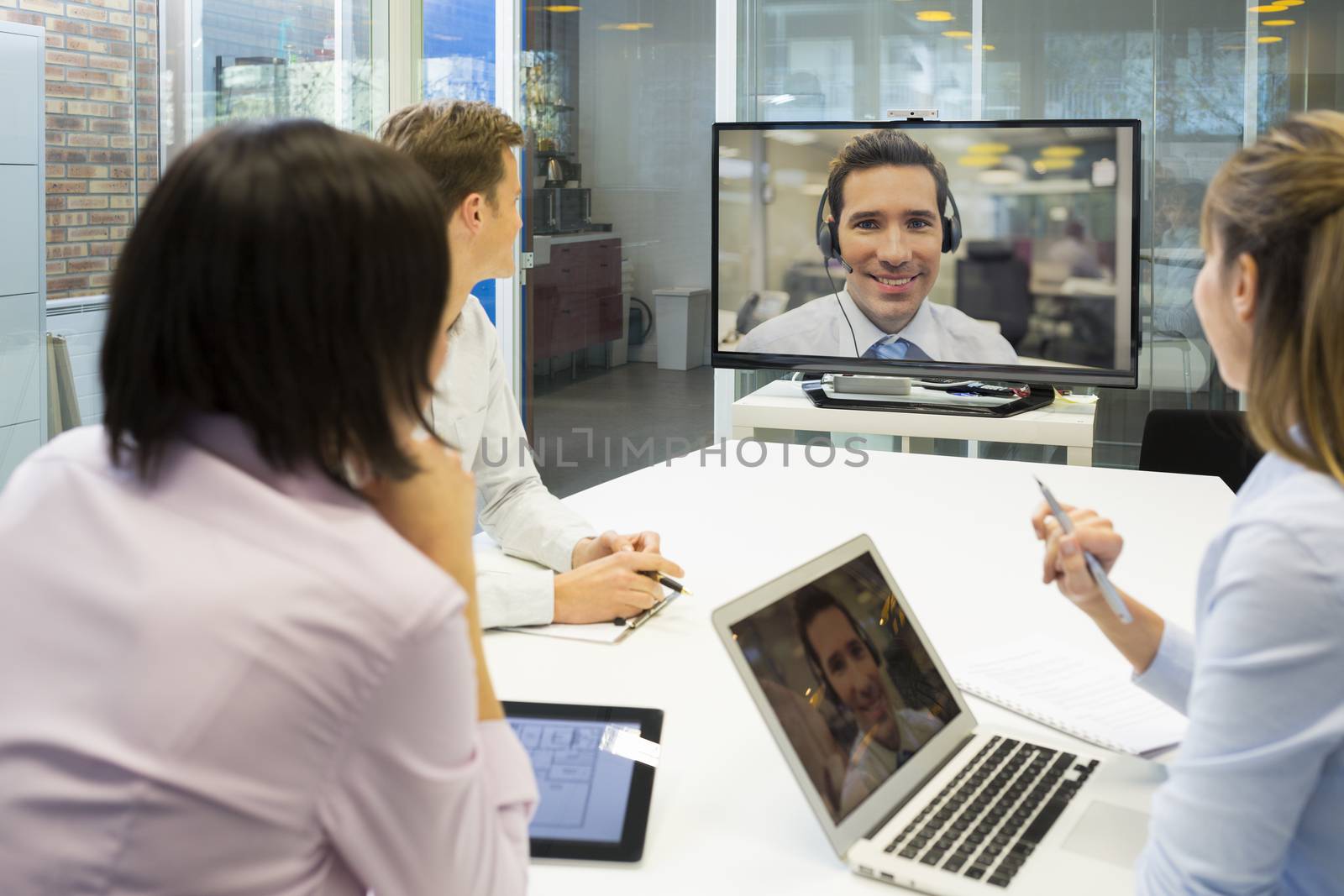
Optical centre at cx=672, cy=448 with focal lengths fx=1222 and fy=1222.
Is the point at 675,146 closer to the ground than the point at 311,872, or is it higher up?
higher up

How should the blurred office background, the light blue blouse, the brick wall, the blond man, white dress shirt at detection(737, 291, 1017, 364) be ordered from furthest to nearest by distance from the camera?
the blurred office background < white dress shirt at detection(737, 291, 1017, 364) < the brick wall < the blond man < the light blue blouse

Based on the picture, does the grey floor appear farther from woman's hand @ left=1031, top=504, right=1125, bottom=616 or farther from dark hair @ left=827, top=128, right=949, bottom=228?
woman's hand @ left=1031, top=504, right=1125, bottom=616

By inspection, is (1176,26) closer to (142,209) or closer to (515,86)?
(515,86)

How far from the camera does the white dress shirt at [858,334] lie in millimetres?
3918

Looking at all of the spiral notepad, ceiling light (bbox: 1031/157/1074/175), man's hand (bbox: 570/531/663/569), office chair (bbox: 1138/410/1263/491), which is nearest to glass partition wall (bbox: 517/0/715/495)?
ceiling light (bbox: 1031/157/1074/175)

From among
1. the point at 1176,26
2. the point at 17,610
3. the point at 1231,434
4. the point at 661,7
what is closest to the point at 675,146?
the point at 661,7

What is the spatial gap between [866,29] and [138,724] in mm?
4686

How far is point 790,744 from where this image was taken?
39.7 inches

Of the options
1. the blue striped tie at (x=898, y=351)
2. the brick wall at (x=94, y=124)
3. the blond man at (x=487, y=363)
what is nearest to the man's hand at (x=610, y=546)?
the blond man at (x=487, y=363)

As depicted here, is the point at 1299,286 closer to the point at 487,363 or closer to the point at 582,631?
the point at 582,631

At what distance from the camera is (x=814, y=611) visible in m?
1.14

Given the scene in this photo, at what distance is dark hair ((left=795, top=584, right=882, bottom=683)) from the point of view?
1.10 m

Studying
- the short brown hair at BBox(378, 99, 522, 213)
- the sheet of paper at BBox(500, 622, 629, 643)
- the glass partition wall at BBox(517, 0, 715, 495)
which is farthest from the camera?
the glass partition wall at BBox(517, 0, 715, 495)

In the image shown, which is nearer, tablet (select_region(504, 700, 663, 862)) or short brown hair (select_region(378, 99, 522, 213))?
tablet (select_region(504, 700, 663, 862))
